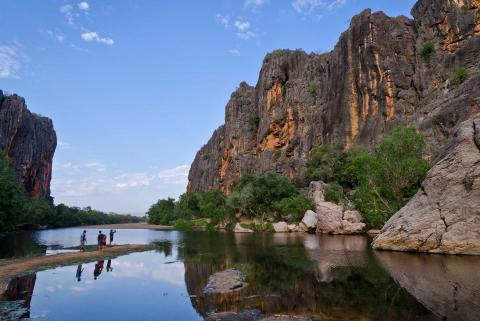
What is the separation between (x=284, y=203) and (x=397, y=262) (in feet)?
146

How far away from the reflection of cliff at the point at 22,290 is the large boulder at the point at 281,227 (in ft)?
155

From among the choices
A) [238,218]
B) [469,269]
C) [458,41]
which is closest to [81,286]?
[469,269]

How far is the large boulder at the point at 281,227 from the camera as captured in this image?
66.2m

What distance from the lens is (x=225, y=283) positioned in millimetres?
19359

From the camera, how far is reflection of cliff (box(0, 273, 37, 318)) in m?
16.9

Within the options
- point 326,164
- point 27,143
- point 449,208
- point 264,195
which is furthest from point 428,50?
point 27,143

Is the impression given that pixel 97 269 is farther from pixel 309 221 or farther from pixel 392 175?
pixel 309 221

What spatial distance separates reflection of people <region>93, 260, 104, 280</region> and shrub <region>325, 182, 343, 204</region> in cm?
4235

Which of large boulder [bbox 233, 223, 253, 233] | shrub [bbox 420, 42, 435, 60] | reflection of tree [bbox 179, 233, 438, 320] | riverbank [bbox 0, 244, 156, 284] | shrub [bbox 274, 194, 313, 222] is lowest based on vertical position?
reflection of tree [bbox 179, 233, 438, 320]

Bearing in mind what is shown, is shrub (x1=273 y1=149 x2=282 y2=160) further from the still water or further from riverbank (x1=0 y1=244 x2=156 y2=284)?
the still water

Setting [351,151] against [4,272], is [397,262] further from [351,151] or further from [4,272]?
[351,151]

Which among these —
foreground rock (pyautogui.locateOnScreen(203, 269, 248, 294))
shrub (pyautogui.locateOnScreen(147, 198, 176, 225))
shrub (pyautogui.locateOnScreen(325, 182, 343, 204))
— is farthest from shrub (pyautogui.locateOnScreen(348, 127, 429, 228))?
shrub (pyautogui.locateOnScreen(147, 198, 176, 225))

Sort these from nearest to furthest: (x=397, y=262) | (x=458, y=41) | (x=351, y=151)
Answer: (x=397, y=262)
(x=458, y=41)
(x=351, y=151)

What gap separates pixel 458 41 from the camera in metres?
62.8
